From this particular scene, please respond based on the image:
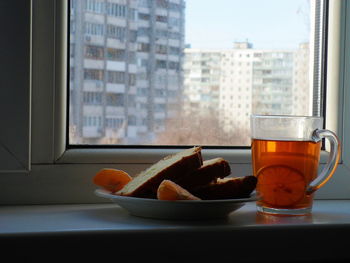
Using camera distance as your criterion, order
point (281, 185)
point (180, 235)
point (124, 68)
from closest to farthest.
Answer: point (180, 235), point (281, 185), point (124, 68)

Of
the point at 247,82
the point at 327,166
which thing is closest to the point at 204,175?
the point at 327,166

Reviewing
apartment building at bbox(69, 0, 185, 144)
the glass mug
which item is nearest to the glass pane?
apartment building at bbox(69, 0, 185, 144)

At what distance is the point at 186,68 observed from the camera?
105 cm

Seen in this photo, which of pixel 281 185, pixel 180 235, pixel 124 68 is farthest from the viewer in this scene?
pixel 124 68

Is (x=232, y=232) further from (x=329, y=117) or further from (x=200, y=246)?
(x=329, y=117)

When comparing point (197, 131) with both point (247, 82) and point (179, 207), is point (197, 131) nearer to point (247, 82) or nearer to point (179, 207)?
point (247, 82)

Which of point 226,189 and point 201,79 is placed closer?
point 226,189

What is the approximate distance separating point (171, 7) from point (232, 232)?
0.45 metres

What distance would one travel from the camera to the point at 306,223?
83 cm

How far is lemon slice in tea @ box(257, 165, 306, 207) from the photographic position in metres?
0.86

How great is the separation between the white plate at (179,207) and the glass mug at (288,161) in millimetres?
64

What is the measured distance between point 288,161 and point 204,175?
13 centimetres

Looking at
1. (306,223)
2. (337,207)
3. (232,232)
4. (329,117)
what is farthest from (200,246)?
(329,117)

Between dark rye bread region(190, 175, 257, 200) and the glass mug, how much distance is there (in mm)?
42
